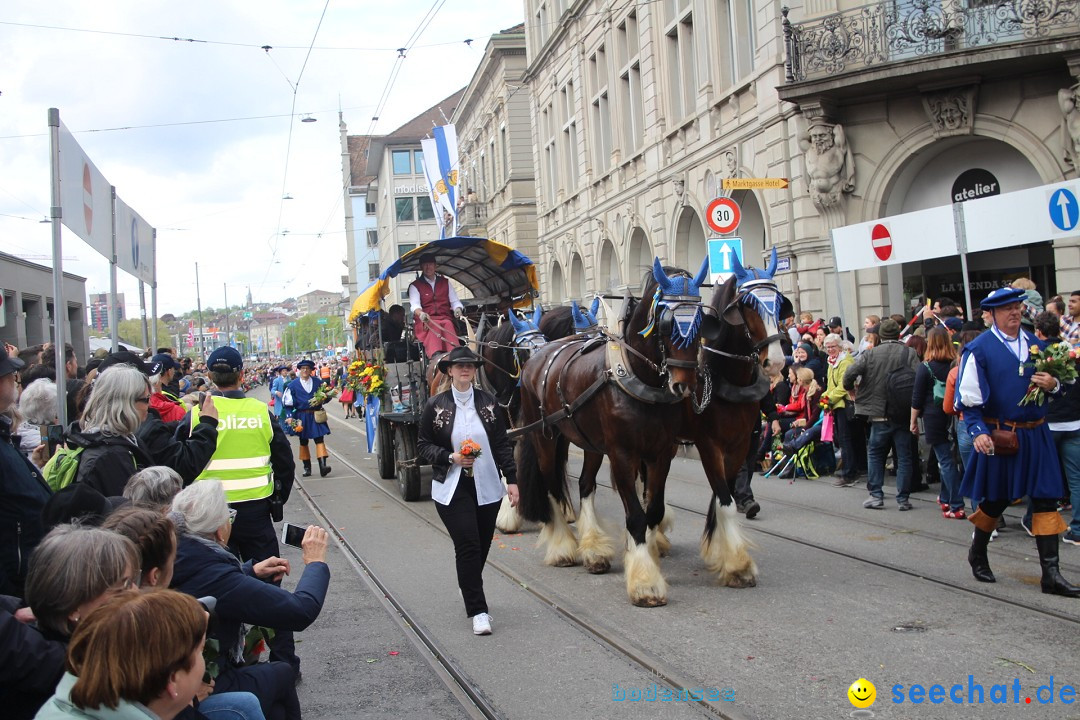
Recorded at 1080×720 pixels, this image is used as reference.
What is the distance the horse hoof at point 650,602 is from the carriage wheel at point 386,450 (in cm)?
818

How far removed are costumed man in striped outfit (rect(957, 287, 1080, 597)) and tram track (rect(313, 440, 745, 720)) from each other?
108 inches

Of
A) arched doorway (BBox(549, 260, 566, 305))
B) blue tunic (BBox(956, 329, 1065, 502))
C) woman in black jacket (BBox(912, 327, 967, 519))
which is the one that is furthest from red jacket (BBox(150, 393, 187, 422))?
arched doorway (BBox(549, 260, 566, 305))

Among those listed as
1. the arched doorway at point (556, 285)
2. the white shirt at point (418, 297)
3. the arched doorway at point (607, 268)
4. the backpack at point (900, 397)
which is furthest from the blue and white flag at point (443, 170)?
the backpack at point (900, 397)

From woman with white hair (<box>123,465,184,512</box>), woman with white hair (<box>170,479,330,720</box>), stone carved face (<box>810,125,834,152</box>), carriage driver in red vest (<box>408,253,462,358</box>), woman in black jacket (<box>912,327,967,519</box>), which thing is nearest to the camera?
woman with white hair (<box>170,479,330,720</box>)

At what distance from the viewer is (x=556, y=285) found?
37.2 metres

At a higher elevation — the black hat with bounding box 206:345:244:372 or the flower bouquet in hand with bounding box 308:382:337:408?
the black hat with bounding box 206:345:244:372

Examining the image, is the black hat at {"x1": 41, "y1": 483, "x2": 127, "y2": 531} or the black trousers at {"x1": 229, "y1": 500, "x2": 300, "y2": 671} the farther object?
the black trousers at {"x1": 229, "y1": 500, "x2": 300, "y2": 671}

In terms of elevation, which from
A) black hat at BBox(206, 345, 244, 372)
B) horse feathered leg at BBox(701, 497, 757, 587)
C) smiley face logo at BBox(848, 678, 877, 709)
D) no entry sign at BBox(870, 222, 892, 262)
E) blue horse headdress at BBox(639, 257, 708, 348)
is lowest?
smiley face logo at BBox(848, 678, 877, 709)

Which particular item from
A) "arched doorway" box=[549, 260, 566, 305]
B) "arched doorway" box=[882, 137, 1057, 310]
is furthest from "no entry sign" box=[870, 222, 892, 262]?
"arched doorway" box=[549, 260, 566, 305]

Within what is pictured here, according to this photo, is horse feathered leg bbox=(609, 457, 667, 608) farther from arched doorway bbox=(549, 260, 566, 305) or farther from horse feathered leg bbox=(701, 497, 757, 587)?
Answer: arched doorway bbox=(549, 260, 566, 305)

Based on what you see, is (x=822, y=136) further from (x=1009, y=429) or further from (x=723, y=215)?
Answer: (x=1009, y=429)

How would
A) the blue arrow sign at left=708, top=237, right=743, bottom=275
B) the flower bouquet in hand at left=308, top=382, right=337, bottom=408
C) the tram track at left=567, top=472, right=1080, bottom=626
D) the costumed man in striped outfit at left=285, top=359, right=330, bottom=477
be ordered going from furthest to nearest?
the costumed man in striped outfit at left=285, top=359, right=330, bottom=477 → the flower bouquet in hand at left=308, top=382, right=337, bottom=408 → the blue arrow sign at left=708, top=237, right=743, bottom=275 → the tram track at left=567, top=472, right=1080, bottom=626

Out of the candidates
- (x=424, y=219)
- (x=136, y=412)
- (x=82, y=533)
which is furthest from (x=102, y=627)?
(x=424, y=219)

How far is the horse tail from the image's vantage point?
28.5ft
